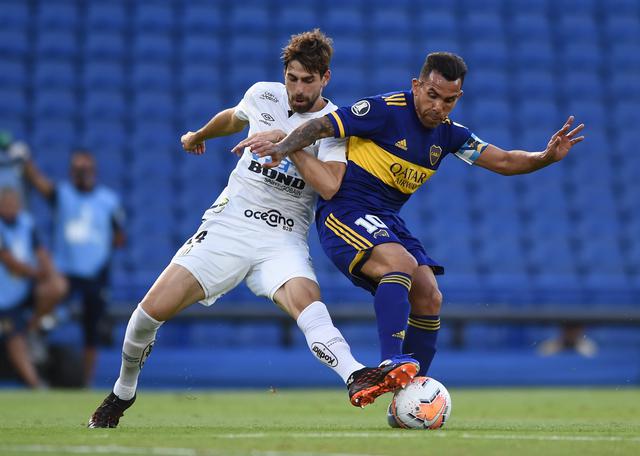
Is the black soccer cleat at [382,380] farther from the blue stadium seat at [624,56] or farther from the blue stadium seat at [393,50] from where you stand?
the blue stadium seat at [624,56]

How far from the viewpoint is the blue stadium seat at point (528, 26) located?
1642 centimetres

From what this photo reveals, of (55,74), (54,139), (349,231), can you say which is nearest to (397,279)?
(349,231)

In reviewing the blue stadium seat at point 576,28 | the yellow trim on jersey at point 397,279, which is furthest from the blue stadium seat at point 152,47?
the yellow trim on jersey at point 397,279

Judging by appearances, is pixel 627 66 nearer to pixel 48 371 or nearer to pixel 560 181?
pixel 560 181

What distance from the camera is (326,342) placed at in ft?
17.5

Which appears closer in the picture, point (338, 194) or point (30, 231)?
point (338, 194)

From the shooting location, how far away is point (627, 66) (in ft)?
54.0

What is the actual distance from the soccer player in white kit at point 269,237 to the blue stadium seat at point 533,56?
10778mm

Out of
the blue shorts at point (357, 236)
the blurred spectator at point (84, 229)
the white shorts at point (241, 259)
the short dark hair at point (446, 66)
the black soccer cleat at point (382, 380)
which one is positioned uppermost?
the short dark hair at point (446, 66)

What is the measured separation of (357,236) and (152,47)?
34.9ft

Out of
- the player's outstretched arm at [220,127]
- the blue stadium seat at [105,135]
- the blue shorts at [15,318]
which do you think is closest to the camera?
the player's outstretched arm at [220,127]

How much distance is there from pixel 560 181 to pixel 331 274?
373 cm

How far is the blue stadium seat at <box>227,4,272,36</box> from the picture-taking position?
1577 cm

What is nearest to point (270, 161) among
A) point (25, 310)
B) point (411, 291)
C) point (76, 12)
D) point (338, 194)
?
point (338, 194)
